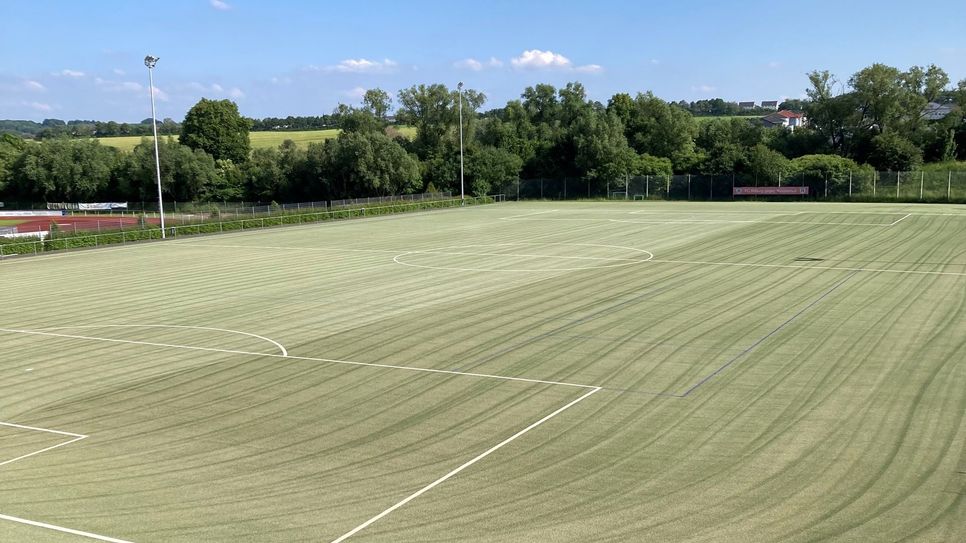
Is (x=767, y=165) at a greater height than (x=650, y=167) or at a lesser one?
lesser

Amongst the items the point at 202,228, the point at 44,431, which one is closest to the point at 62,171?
the point at 202,228

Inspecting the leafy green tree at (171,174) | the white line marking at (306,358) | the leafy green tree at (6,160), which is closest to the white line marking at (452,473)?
the white line marking at (306,358)

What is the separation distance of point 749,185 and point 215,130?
261 ft

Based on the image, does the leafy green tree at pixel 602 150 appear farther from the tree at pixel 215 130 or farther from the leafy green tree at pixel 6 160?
the leafy green tree at pixel 6 160

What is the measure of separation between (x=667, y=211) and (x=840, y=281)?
139ft

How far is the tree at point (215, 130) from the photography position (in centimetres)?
12000

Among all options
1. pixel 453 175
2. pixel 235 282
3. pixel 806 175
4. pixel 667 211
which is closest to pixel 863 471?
pixel 235 282

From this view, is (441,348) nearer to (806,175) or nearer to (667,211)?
(667,211)

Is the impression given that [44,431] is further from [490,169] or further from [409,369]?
[490,169]

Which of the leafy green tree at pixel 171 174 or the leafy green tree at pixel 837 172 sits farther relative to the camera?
the leafy green tree at pixel 171 174

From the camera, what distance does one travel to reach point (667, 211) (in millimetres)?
69188

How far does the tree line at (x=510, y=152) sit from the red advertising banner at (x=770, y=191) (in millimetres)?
1590

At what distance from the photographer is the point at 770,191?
82.9 meters

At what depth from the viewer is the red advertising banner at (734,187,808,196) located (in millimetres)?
81188
